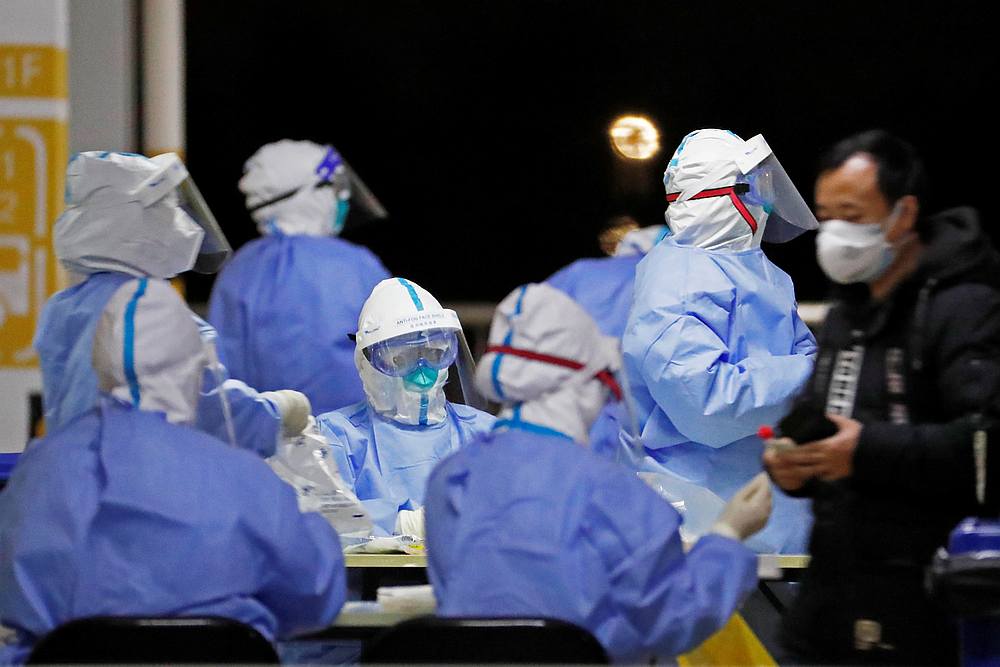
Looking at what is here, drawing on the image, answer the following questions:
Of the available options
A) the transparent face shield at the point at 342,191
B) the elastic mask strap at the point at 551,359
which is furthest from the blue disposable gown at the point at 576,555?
the transparent face shield at the point at 342,191

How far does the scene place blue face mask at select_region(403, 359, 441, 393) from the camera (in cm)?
339

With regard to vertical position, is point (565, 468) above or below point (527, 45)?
below

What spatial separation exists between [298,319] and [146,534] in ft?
6.25

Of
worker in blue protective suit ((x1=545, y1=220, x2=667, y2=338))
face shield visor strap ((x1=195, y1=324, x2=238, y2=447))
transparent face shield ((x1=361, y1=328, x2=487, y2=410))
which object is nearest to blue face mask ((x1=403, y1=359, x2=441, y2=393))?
transparent face shield ((x1=361, y1=328, x2=487, y2=410))

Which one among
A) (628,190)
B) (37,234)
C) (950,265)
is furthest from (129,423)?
(628,190)

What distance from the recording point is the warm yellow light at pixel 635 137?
18.2 feet

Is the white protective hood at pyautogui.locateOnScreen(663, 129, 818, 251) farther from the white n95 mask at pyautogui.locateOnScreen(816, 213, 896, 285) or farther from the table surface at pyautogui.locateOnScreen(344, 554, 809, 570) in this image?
the white n95 mask at pyautogui.locateOnScreen(816, 213, 896, 285)

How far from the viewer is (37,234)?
12.7 ft

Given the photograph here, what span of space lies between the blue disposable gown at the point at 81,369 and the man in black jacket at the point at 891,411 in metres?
1.09

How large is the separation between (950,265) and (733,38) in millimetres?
3675

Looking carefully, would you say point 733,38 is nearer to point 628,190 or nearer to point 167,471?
point 628,190

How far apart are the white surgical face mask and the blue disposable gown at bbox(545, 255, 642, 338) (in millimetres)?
2115

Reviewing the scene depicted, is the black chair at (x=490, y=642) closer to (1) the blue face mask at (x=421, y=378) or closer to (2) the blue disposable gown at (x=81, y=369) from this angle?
(2) the blue disposable gown at (x=81, y=369)

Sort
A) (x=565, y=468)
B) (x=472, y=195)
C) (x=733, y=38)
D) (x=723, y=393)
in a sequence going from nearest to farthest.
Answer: (x=565, y=468), (x=723, y=393), (x=733, y=38), (x=472, y=195)
